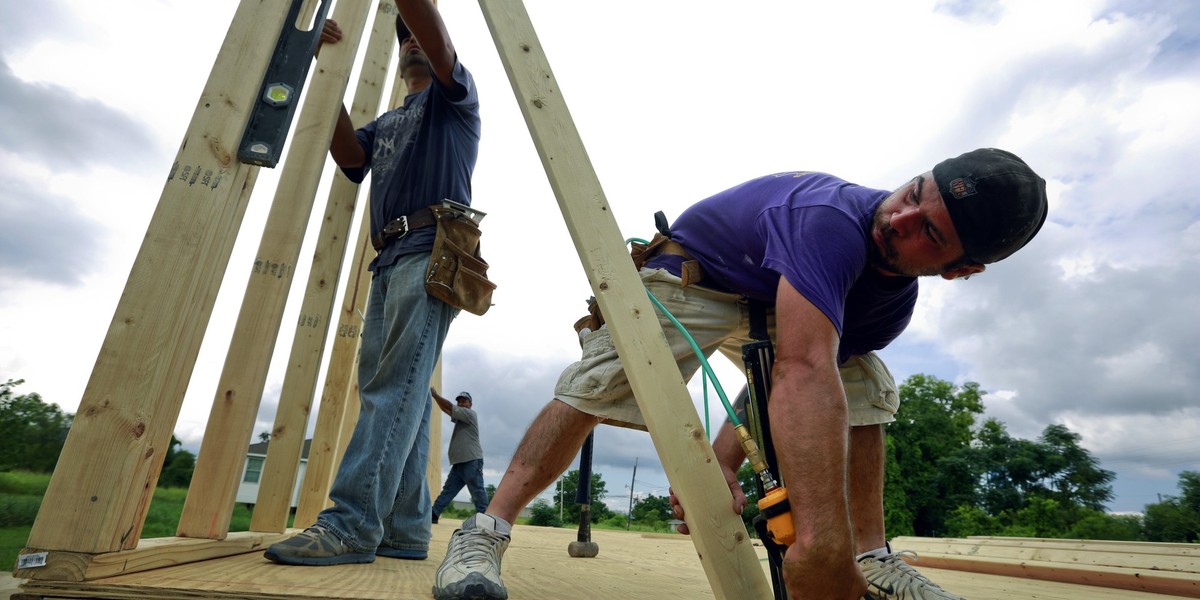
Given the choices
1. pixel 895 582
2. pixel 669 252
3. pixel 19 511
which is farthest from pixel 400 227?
pixel 19 511

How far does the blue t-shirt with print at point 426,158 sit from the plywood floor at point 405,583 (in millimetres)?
985

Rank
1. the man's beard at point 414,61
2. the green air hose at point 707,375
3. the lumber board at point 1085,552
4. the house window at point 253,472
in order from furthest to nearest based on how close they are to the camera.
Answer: the house window at point 253,472 → the lumber board at point 1085,552 → the man's beard at point 414,61 → the green air hose at point 707,375

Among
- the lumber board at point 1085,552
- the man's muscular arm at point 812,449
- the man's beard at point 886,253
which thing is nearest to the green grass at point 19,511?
the man's muscular arm at point 812,449

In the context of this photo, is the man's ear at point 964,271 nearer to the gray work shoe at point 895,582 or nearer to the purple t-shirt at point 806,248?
the purple t-shirt at point 806,248

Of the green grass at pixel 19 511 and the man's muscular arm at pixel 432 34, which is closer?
the man's muscular arm at pixel 432 34

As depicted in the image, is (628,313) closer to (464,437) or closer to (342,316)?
(342,316)

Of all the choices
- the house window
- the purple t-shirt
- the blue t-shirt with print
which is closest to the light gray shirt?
the blue t-shirt with print

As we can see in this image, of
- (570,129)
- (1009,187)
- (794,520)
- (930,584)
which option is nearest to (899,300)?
(1009,187)

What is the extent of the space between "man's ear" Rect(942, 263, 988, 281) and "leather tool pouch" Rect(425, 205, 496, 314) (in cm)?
137

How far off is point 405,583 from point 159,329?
2.53 feet

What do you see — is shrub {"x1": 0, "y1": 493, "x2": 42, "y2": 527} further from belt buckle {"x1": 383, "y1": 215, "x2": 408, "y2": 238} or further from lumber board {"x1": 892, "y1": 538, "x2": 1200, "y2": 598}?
lumber board {"x1": 892, "y1": 538, "x2": 1200, "y2": 598}

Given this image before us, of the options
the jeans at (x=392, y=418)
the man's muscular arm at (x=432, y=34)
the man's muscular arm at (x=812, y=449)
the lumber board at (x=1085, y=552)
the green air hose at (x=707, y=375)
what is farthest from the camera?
the lumber board at (x=1085, y=552)

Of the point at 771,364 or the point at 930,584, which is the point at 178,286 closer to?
the point at 771,364

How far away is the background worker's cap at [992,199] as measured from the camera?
146 centimetres
